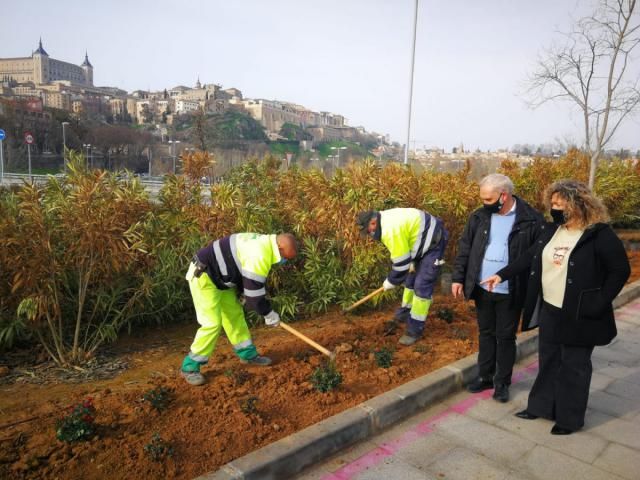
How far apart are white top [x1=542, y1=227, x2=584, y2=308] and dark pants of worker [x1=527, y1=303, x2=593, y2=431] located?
0.09m

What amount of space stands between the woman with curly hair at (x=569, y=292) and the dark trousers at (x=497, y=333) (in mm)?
191

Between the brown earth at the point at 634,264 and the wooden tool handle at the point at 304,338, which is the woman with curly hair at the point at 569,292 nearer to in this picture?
the wooden tool handle at the point at 304,338

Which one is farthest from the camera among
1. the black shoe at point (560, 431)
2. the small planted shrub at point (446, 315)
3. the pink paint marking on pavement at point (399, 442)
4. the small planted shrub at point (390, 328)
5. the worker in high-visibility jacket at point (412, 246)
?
the small planted shrub at point (446, 315)

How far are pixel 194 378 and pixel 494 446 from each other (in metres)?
2.27

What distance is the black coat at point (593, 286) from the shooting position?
312 cm

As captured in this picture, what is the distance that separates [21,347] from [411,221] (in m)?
4.05

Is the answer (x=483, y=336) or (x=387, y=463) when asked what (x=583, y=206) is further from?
(x=387, y=463)

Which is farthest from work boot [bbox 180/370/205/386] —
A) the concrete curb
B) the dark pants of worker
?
the dark pants of worker

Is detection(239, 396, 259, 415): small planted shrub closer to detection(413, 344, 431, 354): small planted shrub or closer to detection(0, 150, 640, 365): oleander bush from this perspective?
detection(0, 150, 640, 365): oleander bush

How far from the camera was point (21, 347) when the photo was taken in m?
4.71

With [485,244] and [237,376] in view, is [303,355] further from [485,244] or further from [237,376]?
[485,244]

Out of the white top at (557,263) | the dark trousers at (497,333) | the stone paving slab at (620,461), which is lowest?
the stone paving slab at (620,461)

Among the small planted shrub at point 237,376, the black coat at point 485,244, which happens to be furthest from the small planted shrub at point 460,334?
the small planted shrub at point 237,376

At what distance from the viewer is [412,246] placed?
4.93 meters
